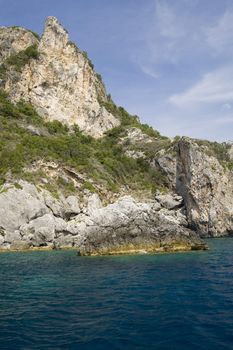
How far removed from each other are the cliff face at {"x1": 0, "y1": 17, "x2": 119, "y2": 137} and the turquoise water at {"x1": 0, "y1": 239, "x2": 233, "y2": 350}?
73.0 m

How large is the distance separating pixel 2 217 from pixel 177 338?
46.3 m

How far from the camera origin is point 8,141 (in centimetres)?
7531

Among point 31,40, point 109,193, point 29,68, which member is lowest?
point 109,193

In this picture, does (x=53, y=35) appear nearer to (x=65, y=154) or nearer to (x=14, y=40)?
(x=14, y=40)

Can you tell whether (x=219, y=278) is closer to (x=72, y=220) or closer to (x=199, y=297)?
(x=199, y=297)

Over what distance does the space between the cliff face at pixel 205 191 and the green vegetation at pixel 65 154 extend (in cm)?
800

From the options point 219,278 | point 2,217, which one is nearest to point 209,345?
point 219,278

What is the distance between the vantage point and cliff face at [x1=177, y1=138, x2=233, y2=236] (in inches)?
2913

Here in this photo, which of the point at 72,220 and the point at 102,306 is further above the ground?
the point at 72,220

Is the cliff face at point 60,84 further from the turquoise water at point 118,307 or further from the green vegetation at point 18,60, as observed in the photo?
the turquoise water at point 118,307

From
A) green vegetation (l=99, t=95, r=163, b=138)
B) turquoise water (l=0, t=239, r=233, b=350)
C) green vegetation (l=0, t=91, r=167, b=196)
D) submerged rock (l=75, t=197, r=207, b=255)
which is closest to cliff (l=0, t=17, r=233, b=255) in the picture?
submerged rock (l=75, t=197, r=207, b=255)

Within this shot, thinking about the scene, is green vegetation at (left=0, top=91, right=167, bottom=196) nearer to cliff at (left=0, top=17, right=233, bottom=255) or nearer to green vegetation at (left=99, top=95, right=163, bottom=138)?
cliff at (left=0, top=17, right=233, bottom=255)

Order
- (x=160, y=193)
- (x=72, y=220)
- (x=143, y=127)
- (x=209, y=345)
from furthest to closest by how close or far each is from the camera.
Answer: (x=143, y=127)
(x=160, y=193)
(x=72, y=220)
(x=209, y=345)

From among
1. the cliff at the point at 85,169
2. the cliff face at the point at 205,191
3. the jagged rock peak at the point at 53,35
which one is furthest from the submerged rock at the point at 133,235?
the jagged rock peak at the point at 53,35
